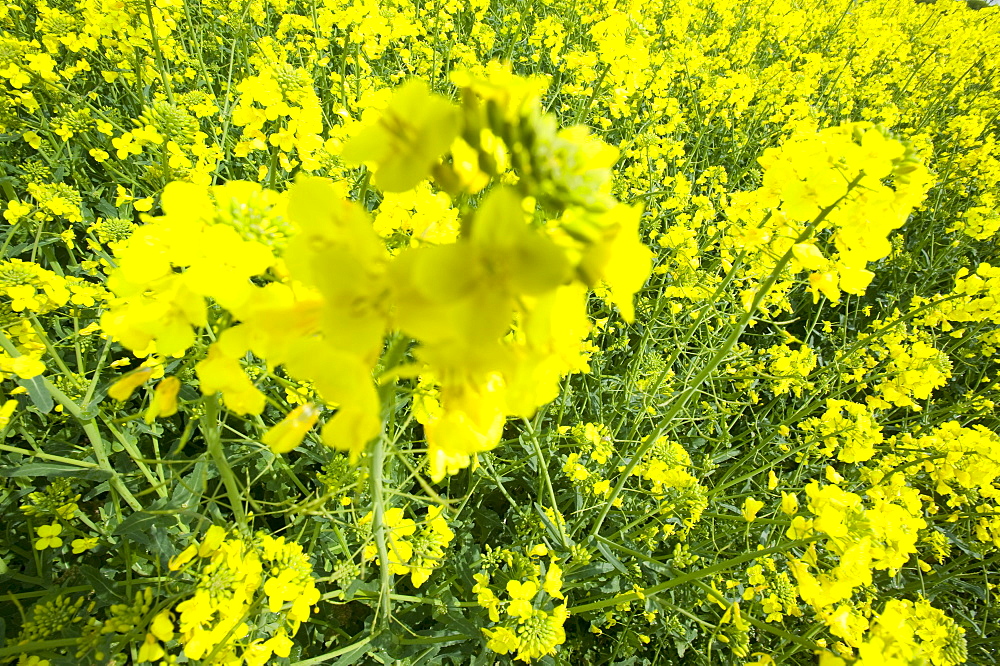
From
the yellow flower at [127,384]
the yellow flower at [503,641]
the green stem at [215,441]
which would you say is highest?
the yellow flower at [127,384]

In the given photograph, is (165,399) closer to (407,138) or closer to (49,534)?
(407,138)

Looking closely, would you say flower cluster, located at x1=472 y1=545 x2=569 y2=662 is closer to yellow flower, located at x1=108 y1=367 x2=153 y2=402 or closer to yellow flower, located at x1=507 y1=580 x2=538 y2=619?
yellow flower, located at x1=507 y1=580 x2=538 y2=619

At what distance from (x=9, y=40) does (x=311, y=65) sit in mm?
2059

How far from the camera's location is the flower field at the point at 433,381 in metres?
0.81

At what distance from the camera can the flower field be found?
81 centimetres

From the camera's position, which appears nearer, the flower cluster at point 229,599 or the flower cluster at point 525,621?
the flower cluster at point 229,599

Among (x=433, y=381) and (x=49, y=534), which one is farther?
(x=49, y=534)

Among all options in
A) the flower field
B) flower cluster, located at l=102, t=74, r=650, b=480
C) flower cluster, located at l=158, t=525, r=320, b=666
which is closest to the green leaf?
the flower field

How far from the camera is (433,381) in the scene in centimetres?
122

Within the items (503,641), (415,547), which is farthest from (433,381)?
(503,641)

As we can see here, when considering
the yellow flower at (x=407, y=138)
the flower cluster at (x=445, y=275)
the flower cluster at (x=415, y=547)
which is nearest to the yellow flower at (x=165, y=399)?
the flower cluster at (x=445, y=275)

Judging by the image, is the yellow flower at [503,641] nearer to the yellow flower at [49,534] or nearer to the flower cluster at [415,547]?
the flower cluster at [415,547]

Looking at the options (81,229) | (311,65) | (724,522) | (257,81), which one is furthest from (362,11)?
(724,522)

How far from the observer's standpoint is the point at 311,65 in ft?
14.6
